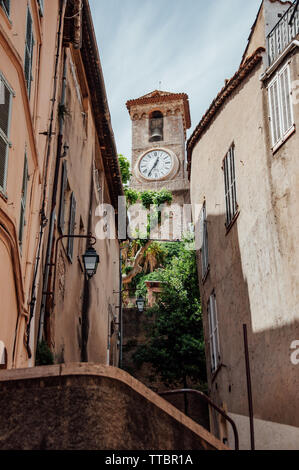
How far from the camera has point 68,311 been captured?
36.8 feet

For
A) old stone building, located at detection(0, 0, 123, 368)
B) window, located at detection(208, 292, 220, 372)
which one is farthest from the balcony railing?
window, located at detection(208, 292, 220, 372)

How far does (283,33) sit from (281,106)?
1657mm

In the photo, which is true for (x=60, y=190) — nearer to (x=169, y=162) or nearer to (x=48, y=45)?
(x=48, y=45)

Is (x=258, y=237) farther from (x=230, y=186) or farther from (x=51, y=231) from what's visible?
(x=51, y=231)

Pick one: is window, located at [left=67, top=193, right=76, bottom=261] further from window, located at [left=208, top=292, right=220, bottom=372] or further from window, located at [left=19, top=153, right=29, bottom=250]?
window, located at [left=208, top=292, right=220, bottom=372]

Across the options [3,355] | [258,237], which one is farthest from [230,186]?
[3,355]

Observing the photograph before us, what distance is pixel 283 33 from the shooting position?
1081 cm

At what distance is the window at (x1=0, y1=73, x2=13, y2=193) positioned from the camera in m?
6.34

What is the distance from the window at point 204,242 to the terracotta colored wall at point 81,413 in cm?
989

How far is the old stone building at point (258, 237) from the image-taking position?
360 inches

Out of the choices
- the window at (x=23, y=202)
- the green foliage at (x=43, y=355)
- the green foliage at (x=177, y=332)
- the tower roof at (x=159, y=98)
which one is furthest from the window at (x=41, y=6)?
the tower roof at (x=159, y=98)

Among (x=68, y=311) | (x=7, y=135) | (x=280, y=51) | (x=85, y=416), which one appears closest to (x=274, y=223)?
(x=280, y=51)

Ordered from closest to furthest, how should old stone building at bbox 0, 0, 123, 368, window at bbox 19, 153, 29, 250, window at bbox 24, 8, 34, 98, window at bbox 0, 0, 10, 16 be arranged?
window at bbox 0, 0, 10, 16
old stone building at bbox 0, 0, 123, 368
window at bbox 19, 153, 29, 250
window at bbox 24, 8, 34, 98

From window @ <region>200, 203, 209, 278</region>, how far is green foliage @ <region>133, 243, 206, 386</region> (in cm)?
766
